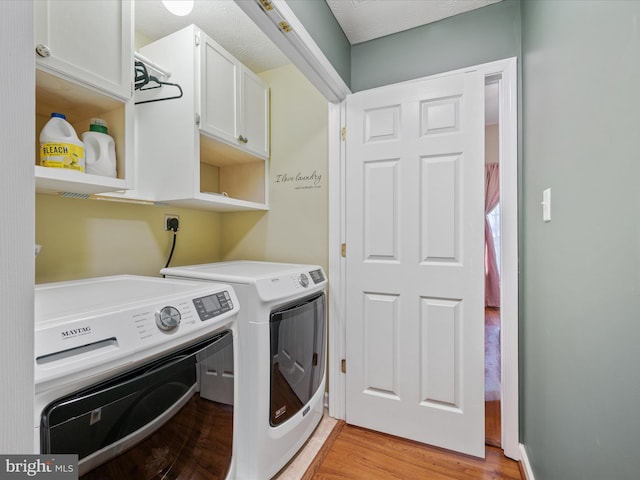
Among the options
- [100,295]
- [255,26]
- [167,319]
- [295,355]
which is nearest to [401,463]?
[295,355]

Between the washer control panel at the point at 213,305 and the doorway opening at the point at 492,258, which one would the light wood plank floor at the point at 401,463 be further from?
the washer control panel at the point at 213,305

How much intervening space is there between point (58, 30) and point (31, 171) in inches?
39.7

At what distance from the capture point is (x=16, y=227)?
0.33 m

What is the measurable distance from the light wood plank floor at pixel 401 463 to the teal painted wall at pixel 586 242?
264 millimetres

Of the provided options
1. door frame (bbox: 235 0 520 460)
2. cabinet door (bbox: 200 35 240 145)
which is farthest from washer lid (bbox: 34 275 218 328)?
door frame (bbox: 235 0 520 460)

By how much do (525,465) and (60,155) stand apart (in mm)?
2359

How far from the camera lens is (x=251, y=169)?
2.12m

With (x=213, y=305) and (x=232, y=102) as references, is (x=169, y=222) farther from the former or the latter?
(x=213, y=305)

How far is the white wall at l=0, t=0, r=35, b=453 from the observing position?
321mm

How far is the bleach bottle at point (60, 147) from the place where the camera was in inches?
39.3

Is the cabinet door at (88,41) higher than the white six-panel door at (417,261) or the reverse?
higher

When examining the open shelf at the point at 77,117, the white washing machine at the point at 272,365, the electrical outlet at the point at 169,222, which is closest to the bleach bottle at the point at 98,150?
the open shelf at the point at 77,117

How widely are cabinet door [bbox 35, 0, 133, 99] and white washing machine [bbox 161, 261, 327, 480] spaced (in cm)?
86

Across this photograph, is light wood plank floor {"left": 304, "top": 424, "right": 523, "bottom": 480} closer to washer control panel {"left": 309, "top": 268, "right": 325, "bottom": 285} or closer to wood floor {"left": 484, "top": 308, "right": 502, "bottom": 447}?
wood floor {"left": 484, "top": 308, "right": 502, "bottom": 447}
